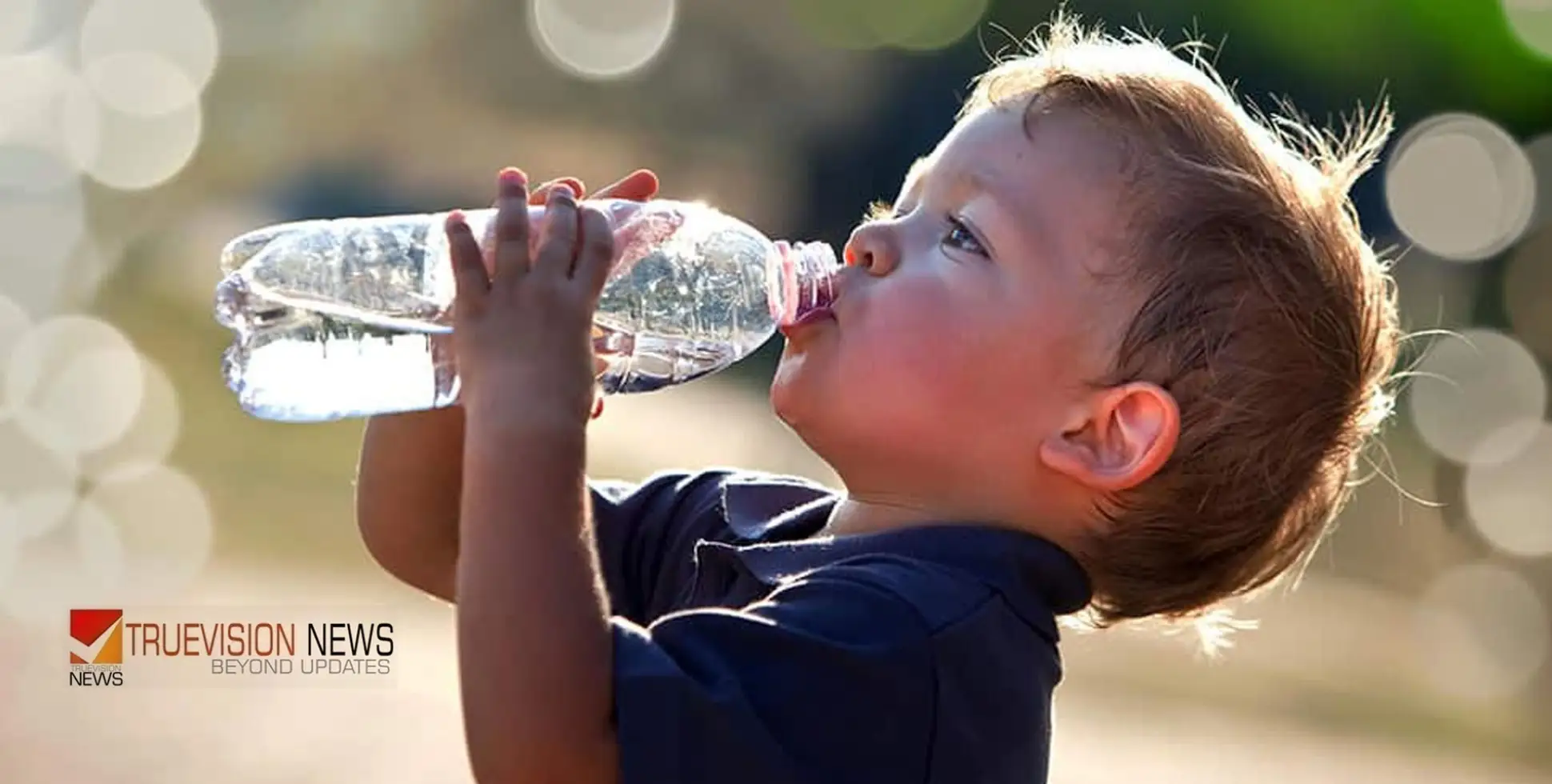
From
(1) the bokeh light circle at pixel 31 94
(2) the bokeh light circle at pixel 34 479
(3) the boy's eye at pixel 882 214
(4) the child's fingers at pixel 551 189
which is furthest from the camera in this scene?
(1) the bokeh light circle at pixel 31 94

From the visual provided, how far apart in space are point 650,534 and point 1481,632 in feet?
10.8

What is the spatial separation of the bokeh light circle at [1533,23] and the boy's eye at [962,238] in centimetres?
420

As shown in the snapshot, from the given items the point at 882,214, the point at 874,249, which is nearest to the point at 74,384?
the point at 882,214

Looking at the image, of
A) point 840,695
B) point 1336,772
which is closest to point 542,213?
point 840,695

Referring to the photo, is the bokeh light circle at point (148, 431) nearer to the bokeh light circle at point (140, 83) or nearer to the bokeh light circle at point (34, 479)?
the bokeh light circle at point (34, 479)

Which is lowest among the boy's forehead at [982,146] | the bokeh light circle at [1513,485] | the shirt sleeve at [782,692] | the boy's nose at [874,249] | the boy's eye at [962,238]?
the bokeh light circle at [1513,485]

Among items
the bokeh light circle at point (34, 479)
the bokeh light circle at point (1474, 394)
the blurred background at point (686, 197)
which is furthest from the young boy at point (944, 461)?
the bokeh light circle at point (1474, 394)

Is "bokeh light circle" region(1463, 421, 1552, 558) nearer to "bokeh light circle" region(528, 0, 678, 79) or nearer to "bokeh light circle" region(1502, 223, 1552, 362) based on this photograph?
"bokeh light circle" region(1502, 223, 1552, 362)

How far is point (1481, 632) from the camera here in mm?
4469

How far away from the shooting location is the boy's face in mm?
1543

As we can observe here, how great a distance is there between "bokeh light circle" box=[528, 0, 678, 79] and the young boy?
11.5 feet

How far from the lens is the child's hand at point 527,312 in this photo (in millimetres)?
1308

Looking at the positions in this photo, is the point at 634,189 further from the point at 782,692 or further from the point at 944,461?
the point at 782,692

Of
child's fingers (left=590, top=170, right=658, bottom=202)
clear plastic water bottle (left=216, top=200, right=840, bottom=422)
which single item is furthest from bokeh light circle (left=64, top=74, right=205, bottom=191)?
child's fingers (left=590, top=170, right=658, bottom=202)
